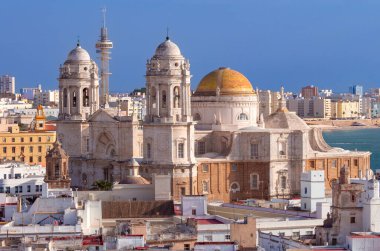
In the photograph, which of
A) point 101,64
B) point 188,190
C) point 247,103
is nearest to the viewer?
point 188,190

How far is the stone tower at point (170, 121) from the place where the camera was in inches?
2408

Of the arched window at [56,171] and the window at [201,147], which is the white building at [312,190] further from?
the window at [201,147]

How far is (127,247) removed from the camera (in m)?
38.2

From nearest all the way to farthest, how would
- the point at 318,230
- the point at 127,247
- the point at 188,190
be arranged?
the point at 127,247
the point at 318,230
the point at 188,190

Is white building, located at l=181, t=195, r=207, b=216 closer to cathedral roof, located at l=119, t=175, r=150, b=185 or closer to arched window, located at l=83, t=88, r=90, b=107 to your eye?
cathedral roof, located at l=119, t=175, r=150, b=185

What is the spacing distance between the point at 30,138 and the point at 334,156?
25.0 m

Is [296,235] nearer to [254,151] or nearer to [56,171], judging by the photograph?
[56,171]

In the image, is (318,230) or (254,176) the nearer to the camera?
(318,230)

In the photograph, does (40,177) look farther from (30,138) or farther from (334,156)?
(30,138)

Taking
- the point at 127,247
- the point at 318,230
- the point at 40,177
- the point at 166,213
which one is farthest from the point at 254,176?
the point at 127,247

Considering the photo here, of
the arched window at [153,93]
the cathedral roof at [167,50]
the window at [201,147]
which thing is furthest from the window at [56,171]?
the window at [201,147]

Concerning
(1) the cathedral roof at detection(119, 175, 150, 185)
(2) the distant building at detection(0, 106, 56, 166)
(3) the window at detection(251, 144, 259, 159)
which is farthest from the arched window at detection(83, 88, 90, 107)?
(2) the distant building at detection(0, 106, 56, 166)

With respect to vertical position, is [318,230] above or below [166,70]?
below

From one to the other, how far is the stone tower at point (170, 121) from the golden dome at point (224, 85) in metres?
3.64
